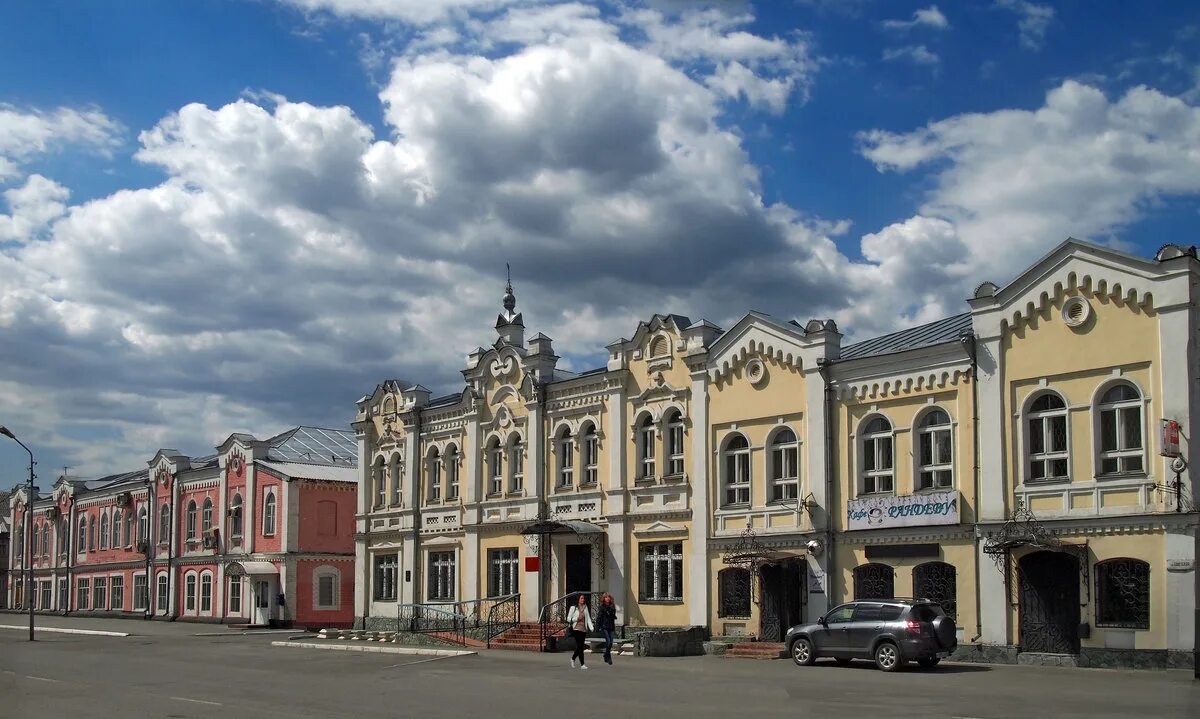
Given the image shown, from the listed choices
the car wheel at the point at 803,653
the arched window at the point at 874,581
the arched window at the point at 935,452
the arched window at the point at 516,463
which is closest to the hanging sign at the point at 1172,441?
the arched window at the point at 935,452

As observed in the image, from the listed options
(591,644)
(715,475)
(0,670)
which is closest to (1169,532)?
(715,475)

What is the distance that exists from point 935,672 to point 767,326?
11.3 meters

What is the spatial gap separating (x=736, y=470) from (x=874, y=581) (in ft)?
17.7

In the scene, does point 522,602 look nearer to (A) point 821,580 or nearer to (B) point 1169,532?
(A) point 821,580

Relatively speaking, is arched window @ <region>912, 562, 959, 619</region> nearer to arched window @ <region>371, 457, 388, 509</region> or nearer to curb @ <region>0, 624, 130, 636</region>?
arched window @ <region>371, 457, 388, 509</region>

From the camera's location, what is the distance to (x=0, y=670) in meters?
28.4

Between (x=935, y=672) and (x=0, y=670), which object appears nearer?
(x=935, y=672)

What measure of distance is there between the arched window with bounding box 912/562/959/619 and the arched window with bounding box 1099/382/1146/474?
4.52 metres

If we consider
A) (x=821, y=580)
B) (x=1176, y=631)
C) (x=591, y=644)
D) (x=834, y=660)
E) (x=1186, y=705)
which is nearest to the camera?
(x=1186, y=705)

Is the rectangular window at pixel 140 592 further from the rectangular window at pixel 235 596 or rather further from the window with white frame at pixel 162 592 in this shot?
the rectangular window at pixel 235 596

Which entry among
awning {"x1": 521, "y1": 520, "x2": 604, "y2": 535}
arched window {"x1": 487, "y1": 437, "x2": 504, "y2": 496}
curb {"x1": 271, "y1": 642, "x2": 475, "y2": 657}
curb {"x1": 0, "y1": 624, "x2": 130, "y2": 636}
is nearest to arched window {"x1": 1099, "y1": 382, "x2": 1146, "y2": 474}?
awning {"x1": 521, "y1": 520, "x2": 604, "y2": 535}

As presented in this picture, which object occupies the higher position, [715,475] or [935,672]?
[715,475]

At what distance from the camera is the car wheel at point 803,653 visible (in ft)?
89.2

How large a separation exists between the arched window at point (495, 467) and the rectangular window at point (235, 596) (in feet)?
64.2
